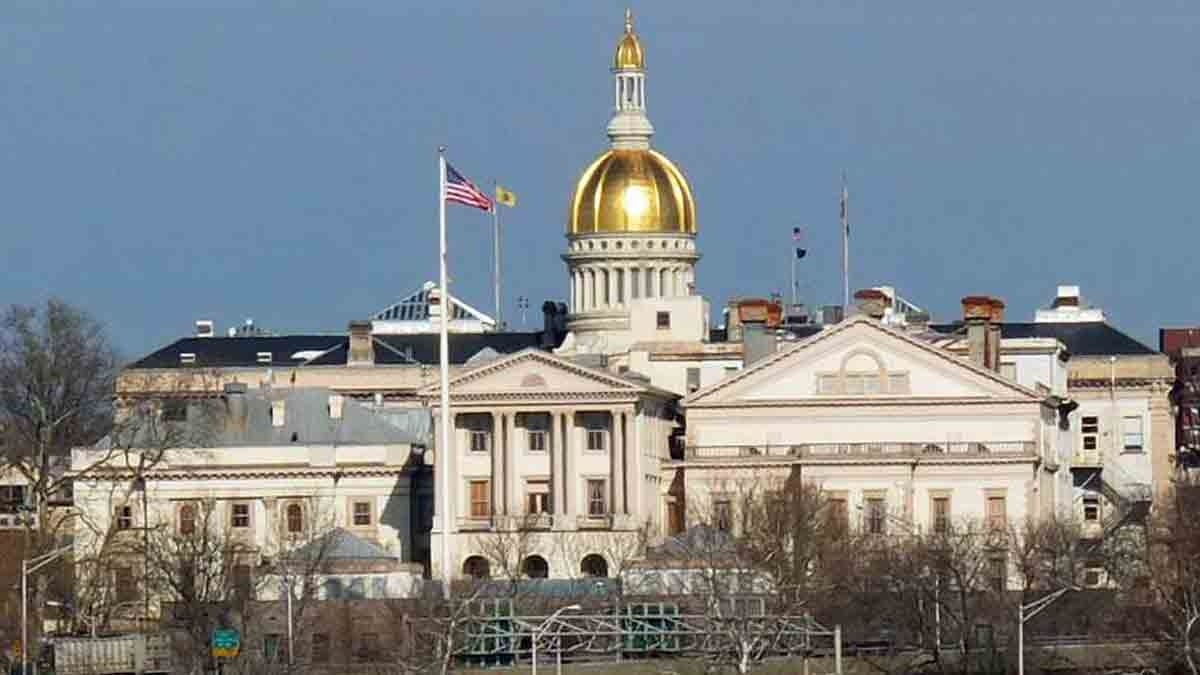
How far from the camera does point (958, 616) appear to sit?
18512cm

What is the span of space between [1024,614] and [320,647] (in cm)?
2191

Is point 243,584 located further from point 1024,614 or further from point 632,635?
point 1024,614

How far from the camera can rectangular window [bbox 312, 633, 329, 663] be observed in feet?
601

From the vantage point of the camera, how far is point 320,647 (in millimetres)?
185625

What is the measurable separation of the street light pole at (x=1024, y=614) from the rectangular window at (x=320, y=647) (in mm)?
20094

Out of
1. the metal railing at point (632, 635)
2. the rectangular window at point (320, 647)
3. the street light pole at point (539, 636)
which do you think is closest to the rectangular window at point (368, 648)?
the rectangular window at point (320, 647)

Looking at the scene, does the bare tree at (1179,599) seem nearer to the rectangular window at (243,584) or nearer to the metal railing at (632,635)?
the metal railing at (632,635)

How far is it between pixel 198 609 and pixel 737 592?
15.9 metres

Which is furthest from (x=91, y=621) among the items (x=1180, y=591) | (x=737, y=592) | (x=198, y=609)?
(x=1180, y=591)

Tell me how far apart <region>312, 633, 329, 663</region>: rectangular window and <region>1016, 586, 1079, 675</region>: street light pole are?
2009 cm

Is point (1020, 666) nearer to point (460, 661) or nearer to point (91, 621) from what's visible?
point (460, 661)

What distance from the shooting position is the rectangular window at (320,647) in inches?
7214

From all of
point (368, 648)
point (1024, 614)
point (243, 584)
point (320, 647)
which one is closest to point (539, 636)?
point (368, 648)

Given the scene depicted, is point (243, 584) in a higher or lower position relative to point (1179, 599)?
higher
